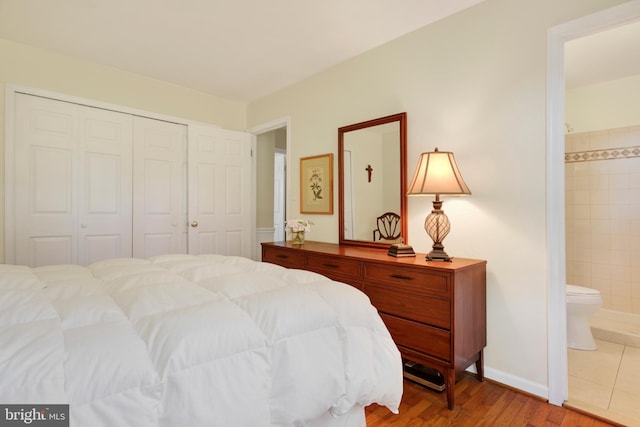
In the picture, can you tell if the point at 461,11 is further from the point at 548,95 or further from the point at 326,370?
the point at 326,370

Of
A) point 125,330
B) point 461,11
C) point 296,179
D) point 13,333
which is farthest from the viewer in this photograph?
point 296,179

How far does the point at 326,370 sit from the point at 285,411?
174 mm

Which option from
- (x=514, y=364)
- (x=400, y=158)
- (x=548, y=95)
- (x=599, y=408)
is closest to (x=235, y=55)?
(x=400, y=158)

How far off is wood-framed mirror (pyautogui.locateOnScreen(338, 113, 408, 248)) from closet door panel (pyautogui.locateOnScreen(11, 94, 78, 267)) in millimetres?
2473

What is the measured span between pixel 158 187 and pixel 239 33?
6.02 feet

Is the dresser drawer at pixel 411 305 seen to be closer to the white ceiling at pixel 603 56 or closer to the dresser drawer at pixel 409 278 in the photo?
the dresser drawer at pixel 409 278

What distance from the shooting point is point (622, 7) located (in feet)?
5.57

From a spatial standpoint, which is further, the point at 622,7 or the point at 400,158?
the point at 400,158

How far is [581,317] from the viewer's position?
2.62m

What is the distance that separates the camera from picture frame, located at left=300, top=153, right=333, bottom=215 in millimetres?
3193

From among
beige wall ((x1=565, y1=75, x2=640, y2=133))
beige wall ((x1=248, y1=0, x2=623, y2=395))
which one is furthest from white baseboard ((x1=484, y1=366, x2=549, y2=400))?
beige wall ((x1=565, y1=75, x2=640, y2=133))

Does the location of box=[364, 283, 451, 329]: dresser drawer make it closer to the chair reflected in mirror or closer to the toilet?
the chair reflected in mirror

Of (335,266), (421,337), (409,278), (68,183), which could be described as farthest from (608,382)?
(68,183)

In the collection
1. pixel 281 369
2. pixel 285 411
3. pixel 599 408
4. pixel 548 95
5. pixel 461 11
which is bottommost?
pixel 599 408
